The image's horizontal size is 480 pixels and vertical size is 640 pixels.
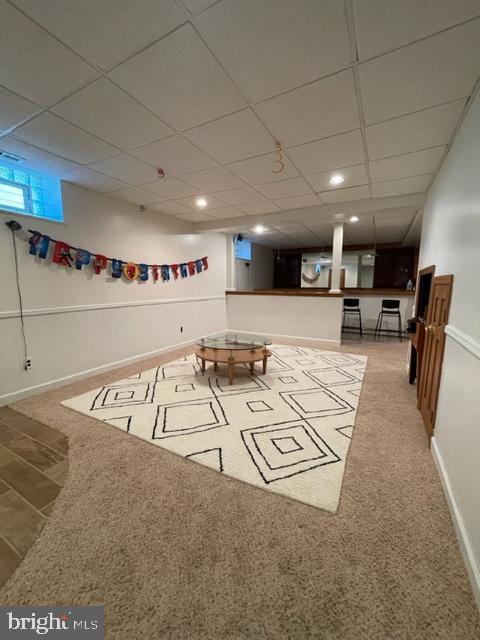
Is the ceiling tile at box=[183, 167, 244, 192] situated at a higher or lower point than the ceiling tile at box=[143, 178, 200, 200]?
higher

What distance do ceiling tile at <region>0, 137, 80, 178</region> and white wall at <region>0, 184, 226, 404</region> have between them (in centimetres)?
28

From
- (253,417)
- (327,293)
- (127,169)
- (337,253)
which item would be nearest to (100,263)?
(127,169)

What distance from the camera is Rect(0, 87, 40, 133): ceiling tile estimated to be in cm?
156

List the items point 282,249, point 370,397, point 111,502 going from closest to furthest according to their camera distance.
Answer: point 111,502 → point 370,397 → point 282,249

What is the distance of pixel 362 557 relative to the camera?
43.1 inches

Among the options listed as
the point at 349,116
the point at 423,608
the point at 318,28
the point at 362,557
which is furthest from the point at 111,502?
the point at 349,116

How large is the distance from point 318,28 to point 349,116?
0.72m

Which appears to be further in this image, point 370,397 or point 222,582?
point 370,397

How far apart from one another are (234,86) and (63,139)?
1.50 metres

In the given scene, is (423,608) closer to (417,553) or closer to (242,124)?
(417,553)

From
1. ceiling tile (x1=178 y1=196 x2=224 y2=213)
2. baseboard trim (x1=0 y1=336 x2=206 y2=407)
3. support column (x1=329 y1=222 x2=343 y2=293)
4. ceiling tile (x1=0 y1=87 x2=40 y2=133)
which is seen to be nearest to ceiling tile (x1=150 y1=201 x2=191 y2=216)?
ceiling tile (x1=178 y1=196 x2=224 y2=213)

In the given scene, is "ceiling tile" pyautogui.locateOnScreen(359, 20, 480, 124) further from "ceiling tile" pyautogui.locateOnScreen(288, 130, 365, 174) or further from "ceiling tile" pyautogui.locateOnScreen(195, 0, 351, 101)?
"ceiling tile" pyautogui.locateOnScreen(288, 130, 365, 174)

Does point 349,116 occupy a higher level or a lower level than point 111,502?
higher

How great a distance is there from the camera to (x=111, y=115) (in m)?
1.72
